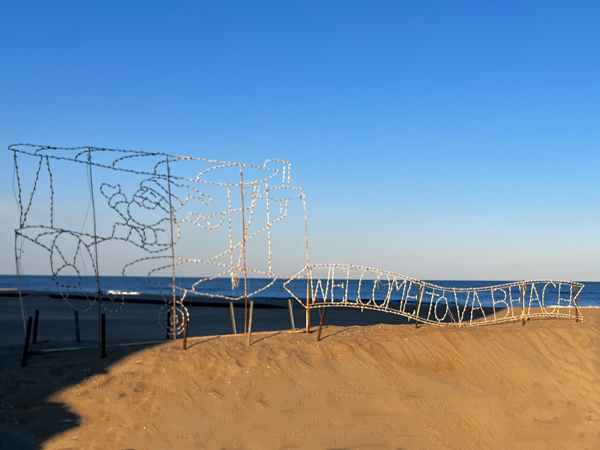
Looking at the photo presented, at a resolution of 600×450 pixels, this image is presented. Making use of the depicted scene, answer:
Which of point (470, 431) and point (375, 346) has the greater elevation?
point (375, 346)

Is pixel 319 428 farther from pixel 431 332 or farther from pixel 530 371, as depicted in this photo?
pixel 530 371

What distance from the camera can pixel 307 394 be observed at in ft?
24.6

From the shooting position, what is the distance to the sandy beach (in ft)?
21.3

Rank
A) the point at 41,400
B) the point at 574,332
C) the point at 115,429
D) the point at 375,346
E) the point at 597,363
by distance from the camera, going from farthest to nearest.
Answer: the point at 574,332
the point at 597,363
the point at 375,346
the point at 41,400
the point at 115,429

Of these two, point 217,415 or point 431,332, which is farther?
point 431,332

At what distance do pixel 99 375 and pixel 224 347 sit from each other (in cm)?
204

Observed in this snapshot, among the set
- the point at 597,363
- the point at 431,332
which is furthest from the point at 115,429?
the point at 597,363

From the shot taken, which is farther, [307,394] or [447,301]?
[447,301]

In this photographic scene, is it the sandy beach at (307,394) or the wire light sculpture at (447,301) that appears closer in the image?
the sandy beach at (307,394)

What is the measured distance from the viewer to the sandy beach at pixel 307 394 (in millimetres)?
6484

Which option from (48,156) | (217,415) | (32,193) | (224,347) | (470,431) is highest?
(48,156)

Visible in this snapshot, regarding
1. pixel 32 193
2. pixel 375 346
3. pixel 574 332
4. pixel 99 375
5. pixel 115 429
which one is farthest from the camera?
pixel 574 332

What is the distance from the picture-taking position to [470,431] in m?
7.47

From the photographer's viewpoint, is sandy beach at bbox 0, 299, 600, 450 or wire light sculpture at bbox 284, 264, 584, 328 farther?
wire light sculpture at bbox 284, 264, 584, 328
